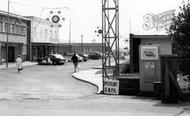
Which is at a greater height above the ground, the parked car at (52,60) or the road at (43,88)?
the parked car at (52,60)

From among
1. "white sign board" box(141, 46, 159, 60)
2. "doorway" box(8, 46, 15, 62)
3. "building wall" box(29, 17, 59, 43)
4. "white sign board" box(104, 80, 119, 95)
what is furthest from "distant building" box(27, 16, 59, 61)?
"white sign board" box(141, 46, 159, 60)

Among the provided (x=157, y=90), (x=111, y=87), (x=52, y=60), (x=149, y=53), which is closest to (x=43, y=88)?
(x=111, y=87)

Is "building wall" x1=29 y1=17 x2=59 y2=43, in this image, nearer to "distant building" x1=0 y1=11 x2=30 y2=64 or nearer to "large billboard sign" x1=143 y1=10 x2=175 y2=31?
"distant building" x1=0 y1=11 x2=30 y2=64

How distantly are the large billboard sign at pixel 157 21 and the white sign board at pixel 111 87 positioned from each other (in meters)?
13.5

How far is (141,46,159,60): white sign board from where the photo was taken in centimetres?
1703

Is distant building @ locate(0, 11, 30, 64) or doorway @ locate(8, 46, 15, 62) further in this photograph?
doorway @ locate(8, 46, 15, 62)

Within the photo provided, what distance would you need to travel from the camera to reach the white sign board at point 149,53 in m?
17.0

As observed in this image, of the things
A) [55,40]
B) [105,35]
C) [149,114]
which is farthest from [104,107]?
[55,40]

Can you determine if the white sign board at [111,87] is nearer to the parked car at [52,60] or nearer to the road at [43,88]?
the road at [43,88]

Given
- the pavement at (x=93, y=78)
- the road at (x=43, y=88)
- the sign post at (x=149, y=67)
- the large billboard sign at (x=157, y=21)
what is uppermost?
the large billboard sign at (x=157, y=21)

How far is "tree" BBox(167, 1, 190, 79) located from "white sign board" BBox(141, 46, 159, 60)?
1.08 meters

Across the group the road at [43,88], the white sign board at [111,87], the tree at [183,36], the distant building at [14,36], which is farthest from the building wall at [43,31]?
the tree at [183,36]

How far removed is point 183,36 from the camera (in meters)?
15.9

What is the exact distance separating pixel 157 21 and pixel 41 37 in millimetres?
37666
